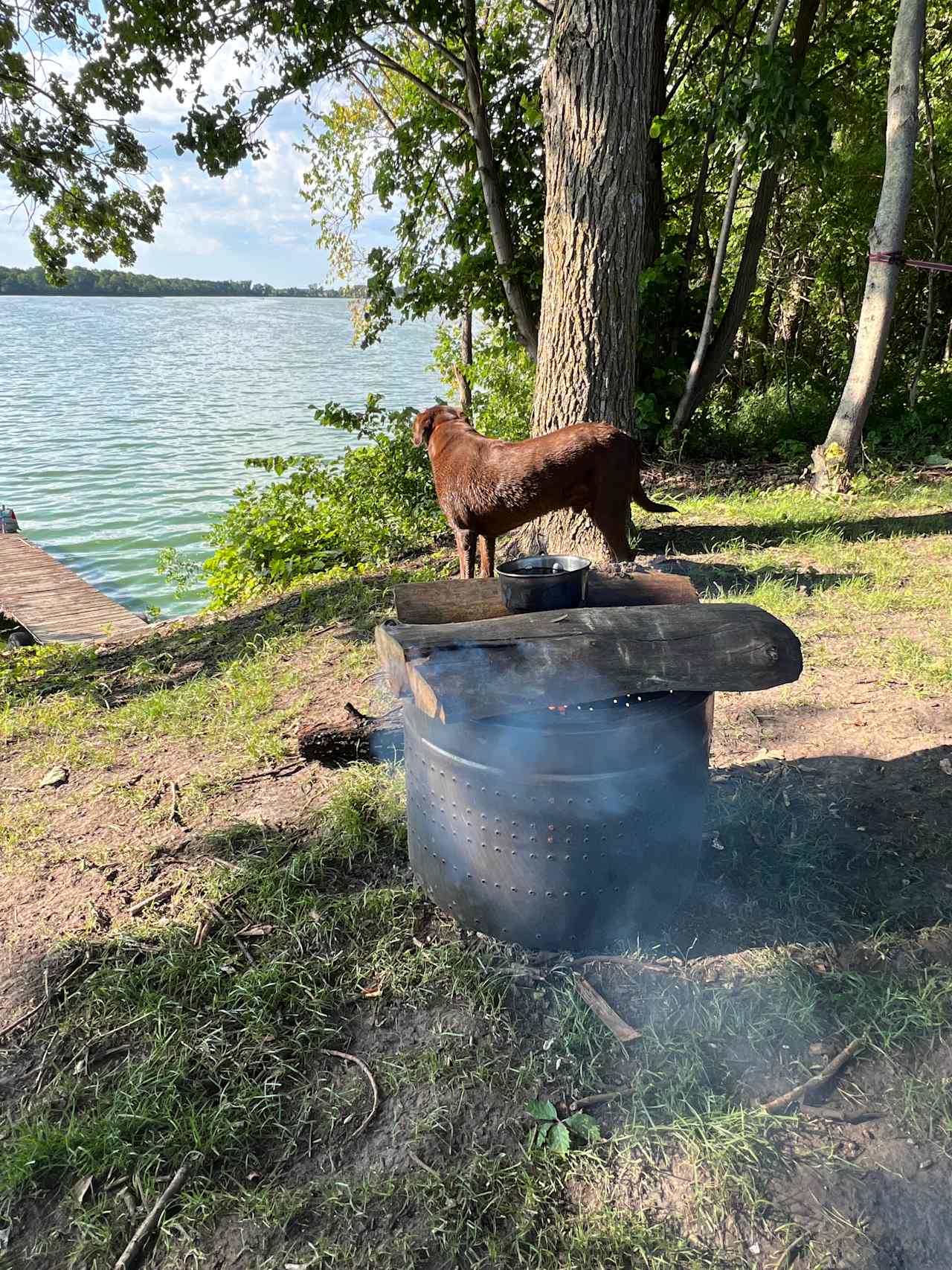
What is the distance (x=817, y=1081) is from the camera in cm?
208

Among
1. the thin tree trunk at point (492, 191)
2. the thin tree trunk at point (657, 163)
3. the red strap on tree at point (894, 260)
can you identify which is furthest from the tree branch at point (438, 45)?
the red strap on tree at point (894, 260)

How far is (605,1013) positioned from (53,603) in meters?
9.65

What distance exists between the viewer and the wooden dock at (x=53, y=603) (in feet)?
28.6

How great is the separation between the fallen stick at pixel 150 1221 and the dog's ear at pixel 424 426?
368 cm

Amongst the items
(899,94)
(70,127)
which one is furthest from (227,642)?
(899,94)

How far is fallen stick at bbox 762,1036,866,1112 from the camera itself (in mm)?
2031

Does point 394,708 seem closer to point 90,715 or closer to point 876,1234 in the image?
point 90,715

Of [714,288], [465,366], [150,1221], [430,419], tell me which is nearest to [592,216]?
[430,419]

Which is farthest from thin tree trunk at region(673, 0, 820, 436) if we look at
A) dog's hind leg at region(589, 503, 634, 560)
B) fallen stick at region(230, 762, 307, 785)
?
fallen stick at region(230, 762, 307, 785)

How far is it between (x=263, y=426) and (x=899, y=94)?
56.7ft

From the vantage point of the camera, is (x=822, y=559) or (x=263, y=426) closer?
(x=822, y=559)

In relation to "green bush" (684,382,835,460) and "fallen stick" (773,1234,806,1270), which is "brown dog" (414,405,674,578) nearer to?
"fallen stick" (773,1234,806,1270)

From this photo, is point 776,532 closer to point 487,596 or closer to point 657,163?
point 487,596

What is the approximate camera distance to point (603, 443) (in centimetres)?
436
